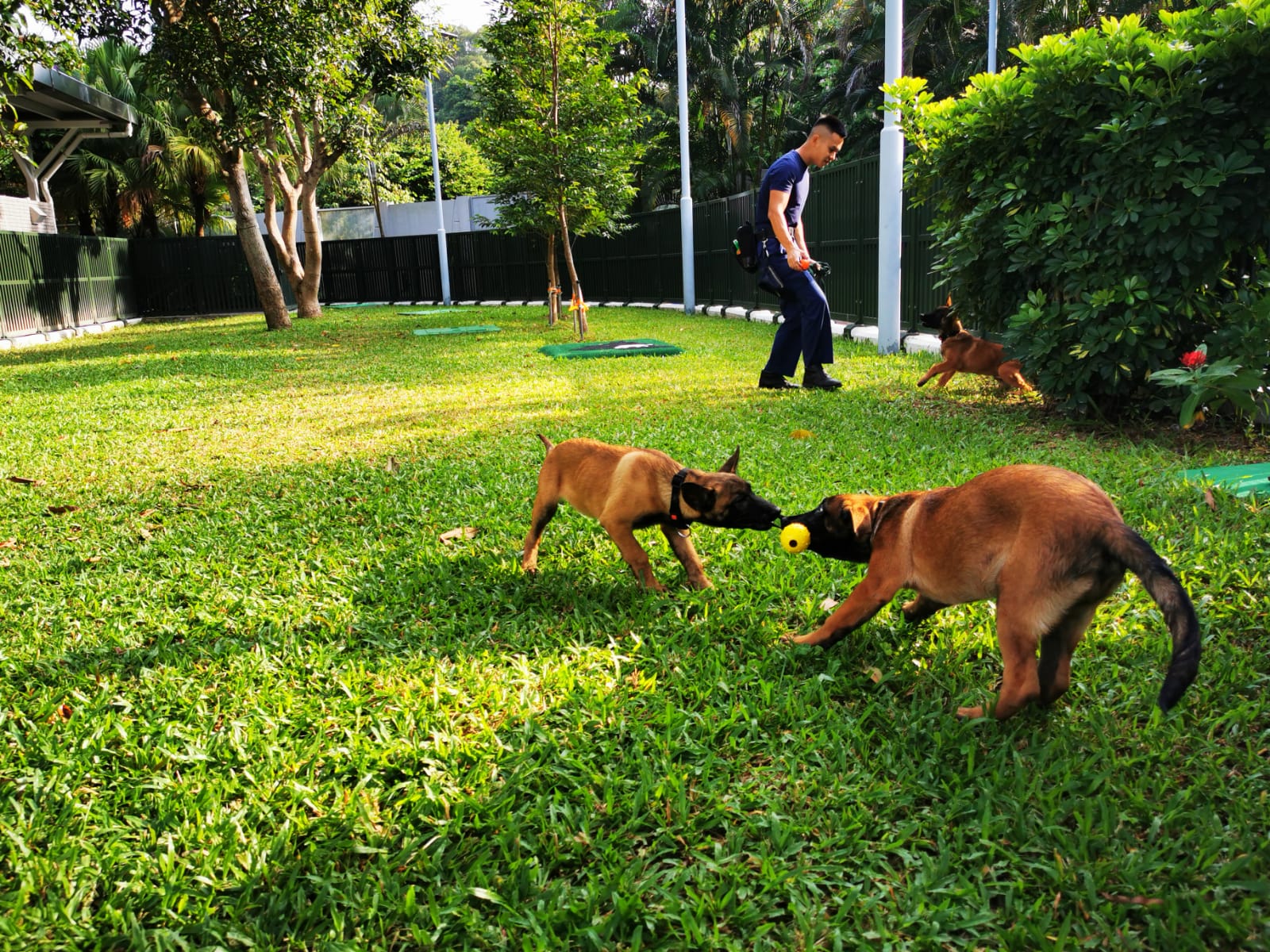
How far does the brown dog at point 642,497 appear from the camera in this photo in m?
3.32

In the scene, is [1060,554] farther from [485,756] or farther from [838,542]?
[485,756]

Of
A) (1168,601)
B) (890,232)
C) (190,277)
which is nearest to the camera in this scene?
(1168,601)

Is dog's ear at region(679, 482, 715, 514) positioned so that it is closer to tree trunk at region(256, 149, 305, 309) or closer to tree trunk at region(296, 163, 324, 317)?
tree trunk at region(256, 149, 305, 309)

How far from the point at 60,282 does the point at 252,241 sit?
6.55 metres

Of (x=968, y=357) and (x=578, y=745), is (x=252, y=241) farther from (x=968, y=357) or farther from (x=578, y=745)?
(x=578, y=745)

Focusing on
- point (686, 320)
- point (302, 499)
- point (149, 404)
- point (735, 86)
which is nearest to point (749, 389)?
point (302, 499)

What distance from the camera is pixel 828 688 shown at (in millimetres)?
2916

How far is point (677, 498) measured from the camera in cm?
344

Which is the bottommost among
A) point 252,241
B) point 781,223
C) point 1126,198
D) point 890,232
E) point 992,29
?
point 1126,198

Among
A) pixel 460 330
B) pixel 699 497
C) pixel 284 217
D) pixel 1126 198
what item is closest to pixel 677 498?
pixel 699 497

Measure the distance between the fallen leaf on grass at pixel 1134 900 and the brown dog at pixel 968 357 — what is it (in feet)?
18.7

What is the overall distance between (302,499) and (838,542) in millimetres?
3629

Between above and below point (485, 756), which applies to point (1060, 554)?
above

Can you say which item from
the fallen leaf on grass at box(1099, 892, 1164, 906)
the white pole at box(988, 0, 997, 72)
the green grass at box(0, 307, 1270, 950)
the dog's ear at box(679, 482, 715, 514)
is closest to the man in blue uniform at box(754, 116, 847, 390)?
the green grass at box(0, 307, 1270, 950)
